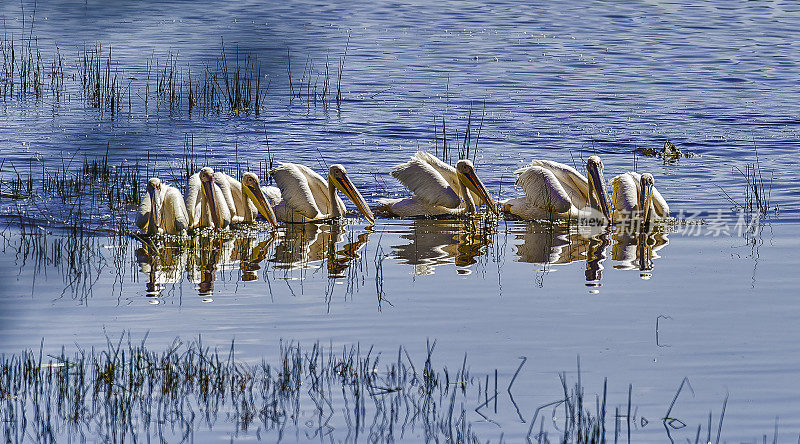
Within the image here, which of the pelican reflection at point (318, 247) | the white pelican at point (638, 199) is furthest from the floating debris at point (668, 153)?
the pelican reflection at point (318, 247)

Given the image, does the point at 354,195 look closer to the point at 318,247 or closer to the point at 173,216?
the point at 318,247

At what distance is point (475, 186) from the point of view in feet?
34.1

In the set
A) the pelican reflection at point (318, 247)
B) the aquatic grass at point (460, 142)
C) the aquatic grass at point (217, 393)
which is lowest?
the pelican reflection at point (318, 247)

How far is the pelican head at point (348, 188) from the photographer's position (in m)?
10.2

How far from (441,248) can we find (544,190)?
1.48 m

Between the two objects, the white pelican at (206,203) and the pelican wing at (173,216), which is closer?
the pelican wing at (173,216)

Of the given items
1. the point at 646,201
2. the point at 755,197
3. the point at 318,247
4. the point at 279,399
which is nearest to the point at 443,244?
the point at 318,247

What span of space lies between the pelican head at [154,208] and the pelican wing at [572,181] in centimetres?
352

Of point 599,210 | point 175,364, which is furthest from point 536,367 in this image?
point 599,210

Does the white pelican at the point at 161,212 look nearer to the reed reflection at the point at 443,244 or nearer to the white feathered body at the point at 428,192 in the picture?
the reed reflection at the point at 443,244

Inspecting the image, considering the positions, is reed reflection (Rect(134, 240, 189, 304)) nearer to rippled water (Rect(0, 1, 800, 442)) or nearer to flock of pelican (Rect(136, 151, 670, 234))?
rippled water (Rect(0, 1, 800, 442))

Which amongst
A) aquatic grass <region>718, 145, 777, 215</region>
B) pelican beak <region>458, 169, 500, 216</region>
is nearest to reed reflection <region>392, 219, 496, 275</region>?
pelican beak <region>458, 169, 500, 216</region>

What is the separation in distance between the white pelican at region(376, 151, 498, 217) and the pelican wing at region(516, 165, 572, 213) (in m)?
0.47

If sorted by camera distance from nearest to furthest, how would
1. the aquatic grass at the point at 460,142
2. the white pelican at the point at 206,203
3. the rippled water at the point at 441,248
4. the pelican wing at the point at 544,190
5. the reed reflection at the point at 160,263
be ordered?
the rippled water at the point at 441,248 < the reed reflection at the point at 160,263 < the white pelican at the point at 206,203 < the pelican wing at the point at 544,190 < the aquatic grass at the point at 460,142
